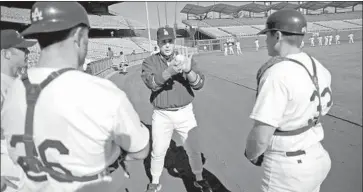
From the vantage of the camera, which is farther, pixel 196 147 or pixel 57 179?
pixel 196 147

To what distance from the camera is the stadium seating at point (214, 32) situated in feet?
150

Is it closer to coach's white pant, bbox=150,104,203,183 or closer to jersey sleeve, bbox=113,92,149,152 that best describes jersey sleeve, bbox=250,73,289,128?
jersey sleeve, bbox=113,92,149,152

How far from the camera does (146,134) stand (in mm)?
1642

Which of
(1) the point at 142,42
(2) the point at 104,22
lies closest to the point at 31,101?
(2) the point at 104,22

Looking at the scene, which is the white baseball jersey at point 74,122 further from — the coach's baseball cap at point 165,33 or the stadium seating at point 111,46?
the stadium seating at point 111,46

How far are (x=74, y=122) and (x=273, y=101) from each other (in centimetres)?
120

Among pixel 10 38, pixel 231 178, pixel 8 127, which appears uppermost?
pixel 10 38

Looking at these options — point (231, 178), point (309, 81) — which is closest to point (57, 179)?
point (309, 81)

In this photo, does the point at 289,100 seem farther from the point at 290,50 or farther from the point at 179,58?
the point at 179,58

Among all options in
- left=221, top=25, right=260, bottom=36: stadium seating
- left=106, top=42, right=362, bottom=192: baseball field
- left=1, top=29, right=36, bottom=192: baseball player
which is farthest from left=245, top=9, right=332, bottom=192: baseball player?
left=221, top=25, right=260, bottom=36: stadium seating

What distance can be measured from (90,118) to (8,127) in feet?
1.74

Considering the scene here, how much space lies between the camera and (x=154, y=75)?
335cm

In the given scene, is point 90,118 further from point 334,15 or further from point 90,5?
point 334,15

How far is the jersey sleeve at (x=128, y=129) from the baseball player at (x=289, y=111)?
78 cm
